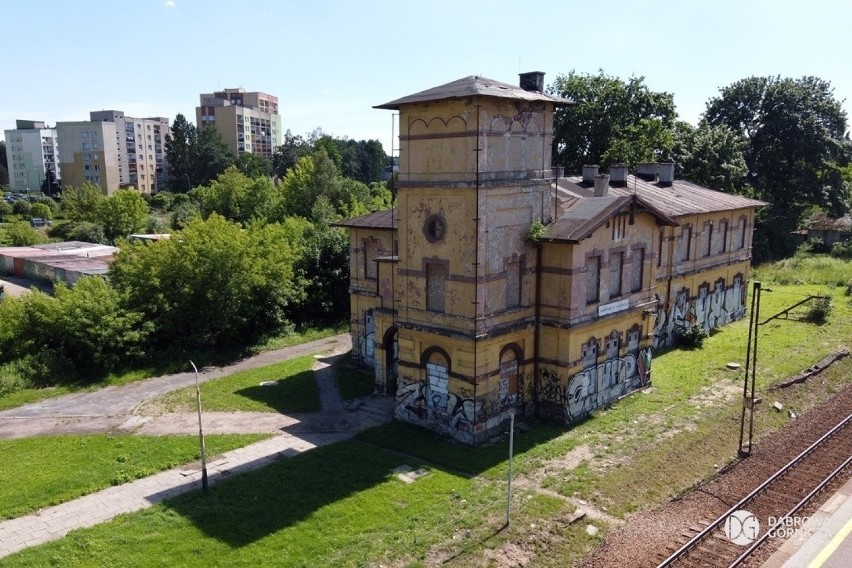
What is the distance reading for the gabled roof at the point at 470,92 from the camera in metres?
22.5

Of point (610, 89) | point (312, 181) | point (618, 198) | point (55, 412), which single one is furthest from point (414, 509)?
point (312, 181)

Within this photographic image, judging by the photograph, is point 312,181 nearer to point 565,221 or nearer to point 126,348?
point 126,348

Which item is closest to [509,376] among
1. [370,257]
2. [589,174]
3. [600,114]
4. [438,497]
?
[438,497]

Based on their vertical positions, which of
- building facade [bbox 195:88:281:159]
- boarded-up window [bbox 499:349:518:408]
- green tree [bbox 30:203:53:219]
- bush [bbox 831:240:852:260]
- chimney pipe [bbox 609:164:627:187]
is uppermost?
building facade [bbox 195:88:281:159]

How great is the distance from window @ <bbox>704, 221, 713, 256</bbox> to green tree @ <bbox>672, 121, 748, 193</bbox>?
16183mm

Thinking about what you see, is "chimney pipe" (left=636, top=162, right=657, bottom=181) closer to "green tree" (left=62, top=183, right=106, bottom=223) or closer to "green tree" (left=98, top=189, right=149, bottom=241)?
"green tree" (left=98, top=189, right=149, bottom=241)

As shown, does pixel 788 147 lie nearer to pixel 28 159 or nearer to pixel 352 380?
pixel 352 380

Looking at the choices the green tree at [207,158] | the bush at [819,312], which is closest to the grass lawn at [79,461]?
the bush at [819,312]

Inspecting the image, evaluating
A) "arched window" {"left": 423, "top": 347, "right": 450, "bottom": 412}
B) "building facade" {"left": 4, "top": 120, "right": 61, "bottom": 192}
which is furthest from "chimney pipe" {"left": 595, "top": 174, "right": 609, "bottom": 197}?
"building facade" {"left": 4, "top": 120, "right": 61, "bottom": 192}

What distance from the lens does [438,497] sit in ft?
66.2

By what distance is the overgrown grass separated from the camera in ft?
99.4

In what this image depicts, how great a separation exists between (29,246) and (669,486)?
75.3 meters

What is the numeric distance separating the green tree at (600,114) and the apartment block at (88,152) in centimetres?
8702

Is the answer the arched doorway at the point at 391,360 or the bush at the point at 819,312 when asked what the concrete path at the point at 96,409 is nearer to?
the arched doorway at the point at 391,360
